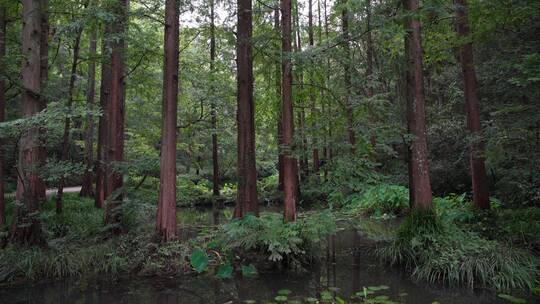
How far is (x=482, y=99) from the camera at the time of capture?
34.5 ft

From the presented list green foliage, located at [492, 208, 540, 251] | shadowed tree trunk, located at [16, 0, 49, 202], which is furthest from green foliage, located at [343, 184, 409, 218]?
shadowed tree trunk, located at [16, 0, 49, 202]

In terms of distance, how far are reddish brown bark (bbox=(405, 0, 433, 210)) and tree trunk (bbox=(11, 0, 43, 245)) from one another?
22.4 feet

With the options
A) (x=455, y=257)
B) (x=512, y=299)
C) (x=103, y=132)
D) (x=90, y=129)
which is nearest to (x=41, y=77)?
(x=103, y=132)

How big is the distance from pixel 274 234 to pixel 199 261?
57.2 inches

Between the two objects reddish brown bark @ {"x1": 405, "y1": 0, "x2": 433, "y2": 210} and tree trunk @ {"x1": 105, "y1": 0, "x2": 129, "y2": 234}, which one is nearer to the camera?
reddish brown bark @ {"x1": 405, "y1": 0, "x2": 433, "y2": 210}

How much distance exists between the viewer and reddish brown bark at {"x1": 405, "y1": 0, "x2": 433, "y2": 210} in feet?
23.3

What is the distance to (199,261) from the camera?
22.5 feet

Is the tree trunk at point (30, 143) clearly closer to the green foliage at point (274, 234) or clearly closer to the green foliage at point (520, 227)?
the green foliage at point (274, 234)

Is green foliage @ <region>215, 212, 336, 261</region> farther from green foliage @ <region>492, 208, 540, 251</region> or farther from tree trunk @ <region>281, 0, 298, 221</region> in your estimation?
green foliage @ <region>492, 208, 540, 251</region>

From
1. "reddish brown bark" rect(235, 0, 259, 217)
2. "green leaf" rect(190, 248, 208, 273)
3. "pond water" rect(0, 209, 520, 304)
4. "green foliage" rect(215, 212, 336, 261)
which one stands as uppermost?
"reddish brown bark" rect(235, 0, 259, 217)

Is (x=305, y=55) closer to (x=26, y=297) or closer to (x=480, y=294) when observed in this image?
(x=480, y=294)

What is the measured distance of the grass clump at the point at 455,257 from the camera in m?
5.73

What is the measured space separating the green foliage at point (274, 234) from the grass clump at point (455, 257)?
4.71 ft

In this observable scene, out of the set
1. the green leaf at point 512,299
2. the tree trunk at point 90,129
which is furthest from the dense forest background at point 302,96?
the green leaf at point 512,299
